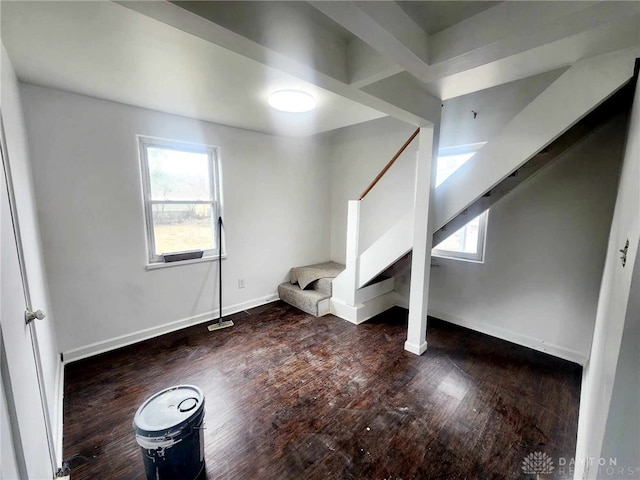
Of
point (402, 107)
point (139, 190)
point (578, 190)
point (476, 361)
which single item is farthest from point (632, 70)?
point (139, 190)

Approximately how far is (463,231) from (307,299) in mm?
2083

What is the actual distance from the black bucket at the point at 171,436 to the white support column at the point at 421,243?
1.94 m

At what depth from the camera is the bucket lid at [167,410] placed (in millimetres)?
1335

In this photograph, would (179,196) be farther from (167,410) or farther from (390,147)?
(390,147)

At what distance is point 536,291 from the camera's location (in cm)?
270

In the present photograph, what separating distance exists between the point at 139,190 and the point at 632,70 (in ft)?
12.7

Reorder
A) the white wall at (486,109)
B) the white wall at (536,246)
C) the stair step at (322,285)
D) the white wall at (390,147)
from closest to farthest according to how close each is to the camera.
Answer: the white wall at (536,246) < the white wall at (486,109) < the white wall at (390,147) < the stair step at (322,285)

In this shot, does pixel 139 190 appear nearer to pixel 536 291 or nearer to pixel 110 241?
pixel 110 241

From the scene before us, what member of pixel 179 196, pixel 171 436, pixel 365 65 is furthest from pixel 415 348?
pixel 179 196

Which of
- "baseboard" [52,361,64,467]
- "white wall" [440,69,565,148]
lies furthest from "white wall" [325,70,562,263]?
"baseboard" [52,361,64,467]

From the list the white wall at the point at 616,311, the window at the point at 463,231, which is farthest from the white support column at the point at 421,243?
the white wall at the point at 616,311

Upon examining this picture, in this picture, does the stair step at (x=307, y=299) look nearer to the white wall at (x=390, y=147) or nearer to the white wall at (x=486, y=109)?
the white wall at (x=390, y=147)

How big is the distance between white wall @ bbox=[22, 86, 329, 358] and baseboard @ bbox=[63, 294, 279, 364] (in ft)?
0.03

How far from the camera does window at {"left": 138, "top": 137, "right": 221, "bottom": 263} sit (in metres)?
2.88
